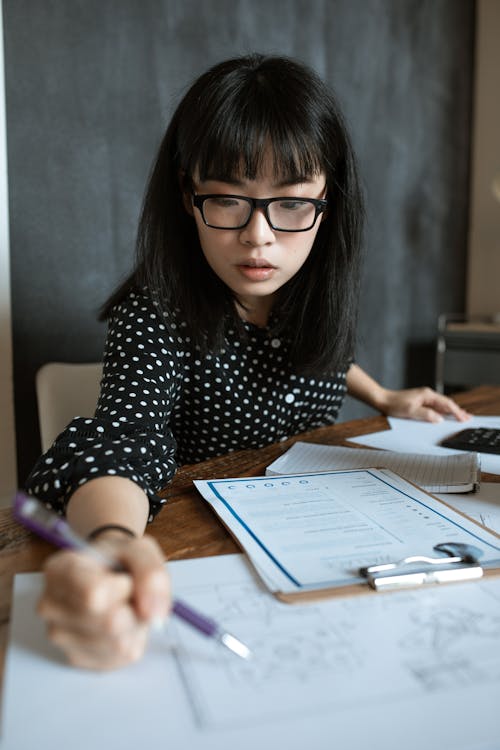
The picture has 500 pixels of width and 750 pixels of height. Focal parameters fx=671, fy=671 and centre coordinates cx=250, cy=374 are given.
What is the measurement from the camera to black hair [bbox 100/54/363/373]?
2.86 ft

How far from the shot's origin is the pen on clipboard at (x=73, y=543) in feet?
1.17

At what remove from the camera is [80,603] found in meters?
0.39

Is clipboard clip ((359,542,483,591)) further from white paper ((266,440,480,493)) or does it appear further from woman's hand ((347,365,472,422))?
woman's hand ((347,365,472,422))

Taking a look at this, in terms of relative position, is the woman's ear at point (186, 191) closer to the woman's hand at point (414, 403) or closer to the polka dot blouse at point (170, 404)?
the polka dot blouse at point (170, 404)

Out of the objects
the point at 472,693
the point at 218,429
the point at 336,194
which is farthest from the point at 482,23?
the point at 472,693

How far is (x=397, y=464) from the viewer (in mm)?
A: 897

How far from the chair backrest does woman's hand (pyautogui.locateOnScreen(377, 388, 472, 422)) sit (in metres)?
0.63

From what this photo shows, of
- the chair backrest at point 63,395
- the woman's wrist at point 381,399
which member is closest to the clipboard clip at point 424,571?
the woman's wrist at point 381,399

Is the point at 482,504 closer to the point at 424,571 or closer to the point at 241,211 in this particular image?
the point at 424,571

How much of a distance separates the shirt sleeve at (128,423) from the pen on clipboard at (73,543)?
217 millimetres

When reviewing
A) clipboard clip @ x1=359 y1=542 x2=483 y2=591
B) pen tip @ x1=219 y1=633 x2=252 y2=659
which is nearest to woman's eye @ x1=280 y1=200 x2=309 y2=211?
clipboard clip @ x1=359 y1=542 x2=483 y2=591

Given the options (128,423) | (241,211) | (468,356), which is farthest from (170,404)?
(468,356)

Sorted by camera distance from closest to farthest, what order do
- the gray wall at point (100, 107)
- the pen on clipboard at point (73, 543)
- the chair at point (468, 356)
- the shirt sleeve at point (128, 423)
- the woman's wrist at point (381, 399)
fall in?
the pen on clipboard at point (73, 543) < the shirt sleeve at point (128, 423) < the woman's wrist at point (381, 399) < the gray wall at point (100, 107) < the chair at point (468, 356)

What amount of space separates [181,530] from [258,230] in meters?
0.41
